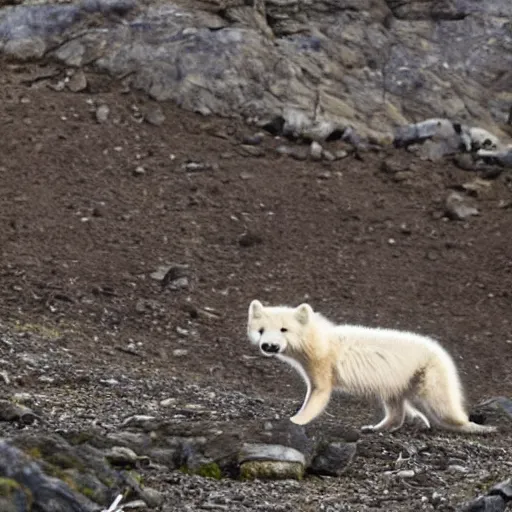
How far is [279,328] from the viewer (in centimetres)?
1000

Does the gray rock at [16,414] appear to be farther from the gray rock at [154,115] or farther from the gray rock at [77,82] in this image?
the gray rock at [77,82]

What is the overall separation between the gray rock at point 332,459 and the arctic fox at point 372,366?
1914mm

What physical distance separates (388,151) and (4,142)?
477cm

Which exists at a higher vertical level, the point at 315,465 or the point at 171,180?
the point at 315,465

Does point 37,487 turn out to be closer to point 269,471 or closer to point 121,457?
point 121,457

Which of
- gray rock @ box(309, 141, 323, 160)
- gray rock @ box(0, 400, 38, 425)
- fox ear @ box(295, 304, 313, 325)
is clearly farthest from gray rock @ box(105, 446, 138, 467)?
gray rock @ box(309, 141, 323, 160)

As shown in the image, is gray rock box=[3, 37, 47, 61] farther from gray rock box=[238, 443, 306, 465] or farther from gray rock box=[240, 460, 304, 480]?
gray rock box=[240, 460, 304, 480]

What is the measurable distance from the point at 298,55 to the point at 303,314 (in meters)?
8.50

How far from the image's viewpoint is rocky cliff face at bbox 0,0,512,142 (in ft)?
56.7

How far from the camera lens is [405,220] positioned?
1577 centimetres

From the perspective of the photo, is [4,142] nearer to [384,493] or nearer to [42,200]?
[42,200]

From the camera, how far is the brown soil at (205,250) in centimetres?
1192

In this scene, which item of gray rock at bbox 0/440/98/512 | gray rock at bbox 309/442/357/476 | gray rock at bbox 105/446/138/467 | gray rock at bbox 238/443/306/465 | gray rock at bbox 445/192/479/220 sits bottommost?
gray rock at bbox 445/192/479/220

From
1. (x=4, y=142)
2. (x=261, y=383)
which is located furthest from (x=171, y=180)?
(x=261, y=383)
